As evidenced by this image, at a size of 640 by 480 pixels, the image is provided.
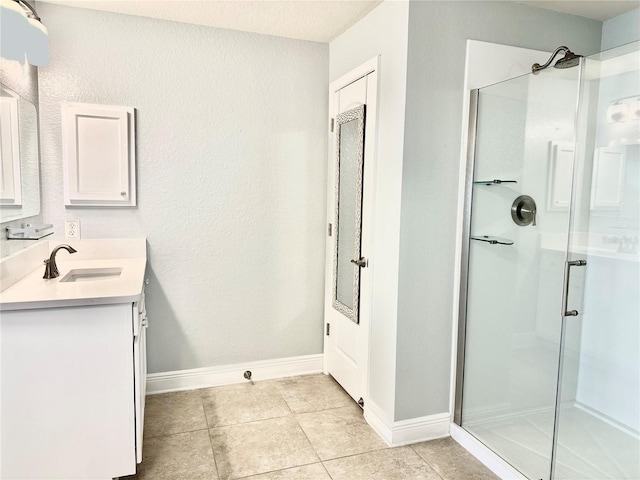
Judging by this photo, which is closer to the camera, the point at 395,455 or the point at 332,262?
the point at 395,455

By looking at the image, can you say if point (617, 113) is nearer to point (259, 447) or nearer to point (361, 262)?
point (361, 262)

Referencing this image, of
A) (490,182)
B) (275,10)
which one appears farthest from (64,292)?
(490,182)

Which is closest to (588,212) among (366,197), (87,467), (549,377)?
(549,377)

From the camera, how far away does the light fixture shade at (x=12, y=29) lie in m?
1.93

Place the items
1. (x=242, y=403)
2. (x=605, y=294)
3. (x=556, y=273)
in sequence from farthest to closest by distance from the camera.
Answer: (x=242, y=403)
(x=605, y=294)
(x=556, y=273)

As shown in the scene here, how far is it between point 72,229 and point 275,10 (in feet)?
6.05

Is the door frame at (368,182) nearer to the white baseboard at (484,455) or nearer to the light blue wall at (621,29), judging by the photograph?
the white baseboard at (484,455)

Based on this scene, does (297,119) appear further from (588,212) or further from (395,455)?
(395,455)

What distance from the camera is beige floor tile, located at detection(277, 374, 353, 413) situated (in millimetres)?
2924

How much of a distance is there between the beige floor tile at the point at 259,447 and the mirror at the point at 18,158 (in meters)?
1.59

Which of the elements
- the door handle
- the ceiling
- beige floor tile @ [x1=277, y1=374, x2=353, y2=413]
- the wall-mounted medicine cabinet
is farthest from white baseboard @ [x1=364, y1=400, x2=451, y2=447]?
the ceiling

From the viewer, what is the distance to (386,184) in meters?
2.48

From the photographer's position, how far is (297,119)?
3.24m

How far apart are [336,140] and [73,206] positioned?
176 centimetres
